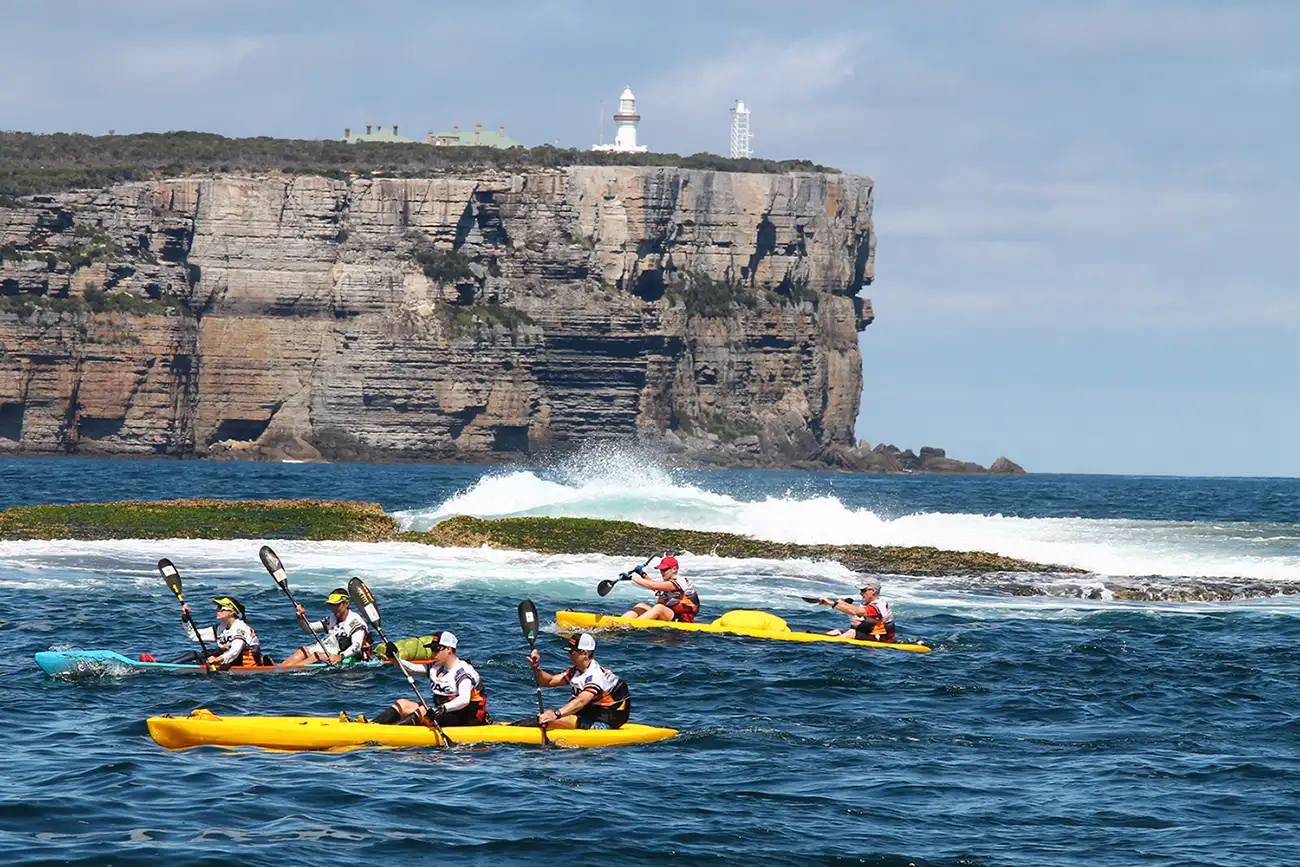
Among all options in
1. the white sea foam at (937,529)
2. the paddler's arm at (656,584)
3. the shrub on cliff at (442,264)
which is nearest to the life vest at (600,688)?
the paddler's arm at (656,584)

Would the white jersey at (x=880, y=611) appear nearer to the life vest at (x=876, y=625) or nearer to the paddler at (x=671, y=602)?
the life vest at (x=876, y=625)

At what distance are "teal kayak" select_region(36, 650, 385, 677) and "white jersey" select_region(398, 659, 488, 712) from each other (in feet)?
17.1

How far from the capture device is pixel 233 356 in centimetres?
15400

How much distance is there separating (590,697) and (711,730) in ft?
5.84

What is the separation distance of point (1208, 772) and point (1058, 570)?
2321 centimetres

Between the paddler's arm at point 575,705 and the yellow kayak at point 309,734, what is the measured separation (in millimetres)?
308

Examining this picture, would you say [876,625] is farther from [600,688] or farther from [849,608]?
[600,688]

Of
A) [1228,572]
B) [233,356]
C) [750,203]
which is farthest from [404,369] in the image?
[1228,572]

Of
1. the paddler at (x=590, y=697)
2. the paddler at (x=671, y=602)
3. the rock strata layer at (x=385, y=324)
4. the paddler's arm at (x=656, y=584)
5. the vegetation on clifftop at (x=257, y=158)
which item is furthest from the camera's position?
the vegetation on clifftop at (x=257, y=158)

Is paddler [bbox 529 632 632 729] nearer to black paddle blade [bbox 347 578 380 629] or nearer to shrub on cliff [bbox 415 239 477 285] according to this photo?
black paddle blade [bbox 347 578 380 629]

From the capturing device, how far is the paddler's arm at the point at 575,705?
21.9 m

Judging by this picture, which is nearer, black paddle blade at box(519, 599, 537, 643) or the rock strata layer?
black paddle blade at box(519, 599, 537, 643)

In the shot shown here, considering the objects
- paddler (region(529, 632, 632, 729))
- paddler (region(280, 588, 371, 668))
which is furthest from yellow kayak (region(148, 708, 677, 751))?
paddler (region(280, 588, 371, 668))

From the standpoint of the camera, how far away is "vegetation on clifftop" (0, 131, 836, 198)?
166500 millimetres
